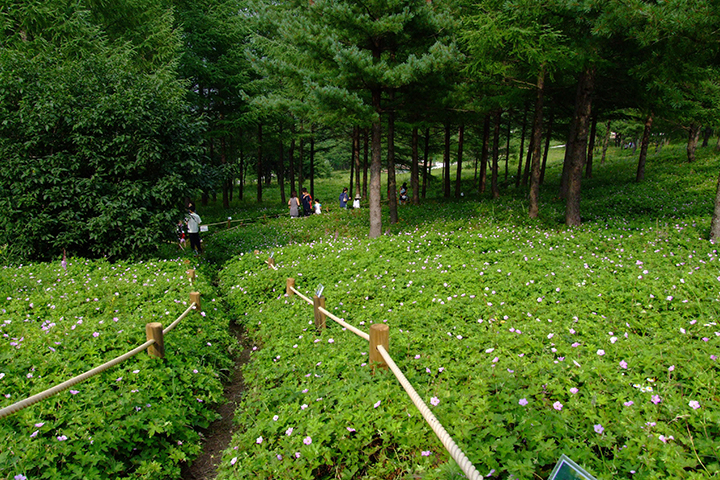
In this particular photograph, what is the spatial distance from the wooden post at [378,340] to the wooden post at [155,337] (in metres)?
2.93

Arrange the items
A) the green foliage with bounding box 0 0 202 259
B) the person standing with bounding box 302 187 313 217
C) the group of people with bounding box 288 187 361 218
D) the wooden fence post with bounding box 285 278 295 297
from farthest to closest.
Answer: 1. the person standing with bounding box 302 187 313 217
2. the group of people with bounding box 288 187 361 218
3. the green foliage with bounding box 0 0 202 259
4. the wooden fence post with bounding box 285 278 295 297

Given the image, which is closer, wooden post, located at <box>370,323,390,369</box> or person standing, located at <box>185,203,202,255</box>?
wooden post, located at <box>370,323,390,369</box>

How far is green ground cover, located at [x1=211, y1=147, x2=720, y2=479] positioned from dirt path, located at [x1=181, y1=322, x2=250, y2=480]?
0.98 ft

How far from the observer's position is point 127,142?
9805 millimetres

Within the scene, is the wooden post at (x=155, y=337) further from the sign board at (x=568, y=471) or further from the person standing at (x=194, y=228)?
the person standing at (x=194, y=228)

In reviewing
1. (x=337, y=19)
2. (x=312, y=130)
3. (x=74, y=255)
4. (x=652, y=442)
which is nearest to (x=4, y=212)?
(x=74, y=255)

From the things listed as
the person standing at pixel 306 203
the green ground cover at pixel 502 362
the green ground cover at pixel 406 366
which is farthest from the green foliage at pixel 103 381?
the person standing at pixel 306 203

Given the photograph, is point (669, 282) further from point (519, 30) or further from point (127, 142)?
point (127, 142)

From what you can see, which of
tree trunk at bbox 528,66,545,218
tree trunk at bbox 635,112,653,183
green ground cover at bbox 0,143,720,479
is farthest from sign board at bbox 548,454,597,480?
tree trunk at bbox 635,112,653,183

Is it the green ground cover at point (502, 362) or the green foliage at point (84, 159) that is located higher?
the green foliage at point (84, 159)

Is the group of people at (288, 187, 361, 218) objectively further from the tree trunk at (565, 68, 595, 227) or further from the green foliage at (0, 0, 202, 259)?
the tree trunk at (565, 68, 595, 227)

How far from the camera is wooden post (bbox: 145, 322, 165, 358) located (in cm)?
484

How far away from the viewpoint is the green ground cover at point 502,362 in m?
2.69

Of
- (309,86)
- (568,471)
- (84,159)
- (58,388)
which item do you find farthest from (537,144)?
(84,159)
